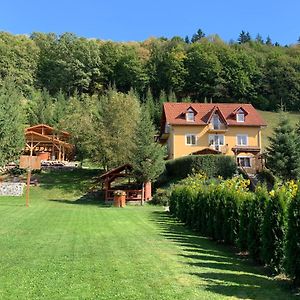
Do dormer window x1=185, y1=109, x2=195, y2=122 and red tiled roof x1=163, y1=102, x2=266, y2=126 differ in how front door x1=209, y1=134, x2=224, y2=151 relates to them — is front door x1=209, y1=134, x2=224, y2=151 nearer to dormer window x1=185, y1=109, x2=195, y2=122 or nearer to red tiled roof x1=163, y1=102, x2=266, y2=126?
red tiled roof x1=163, y1=102, x2=266, y2=126

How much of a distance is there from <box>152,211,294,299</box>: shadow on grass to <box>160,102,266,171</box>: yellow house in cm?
3494

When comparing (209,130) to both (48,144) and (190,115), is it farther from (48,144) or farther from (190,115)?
(48,144)

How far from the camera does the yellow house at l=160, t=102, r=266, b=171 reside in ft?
155

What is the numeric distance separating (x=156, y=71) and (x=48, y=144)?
52.4 m

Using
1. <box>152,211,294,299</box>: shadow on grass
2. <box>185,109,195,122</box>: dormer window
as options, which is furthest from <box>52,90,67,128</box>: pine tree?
<box>152,211,294,299</box>: shadow on grass

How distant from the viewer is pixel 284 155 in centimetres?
3644

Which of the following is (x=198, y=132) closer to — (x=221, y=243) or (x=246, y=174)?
(x=246, y=174)

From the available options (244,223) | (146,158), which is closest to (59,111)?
(146,158)

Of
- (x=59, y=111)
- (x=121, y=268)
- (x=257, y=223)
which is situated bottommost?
(x=121, y=268)

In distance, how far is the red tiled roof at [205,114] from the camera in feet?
157

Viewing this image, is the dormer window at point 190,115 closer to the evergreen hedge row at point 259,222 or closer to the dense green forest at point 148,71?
the evergreen hedge row at point 259,222

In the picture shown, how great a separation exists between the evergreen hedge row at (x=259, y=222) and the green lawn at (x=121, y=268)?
508 millimetres

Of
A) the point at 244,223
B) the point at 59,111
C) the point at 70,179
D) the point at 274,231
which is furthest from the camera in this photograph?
the point at 59,111

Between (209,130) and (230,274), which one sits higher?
(209,130)
